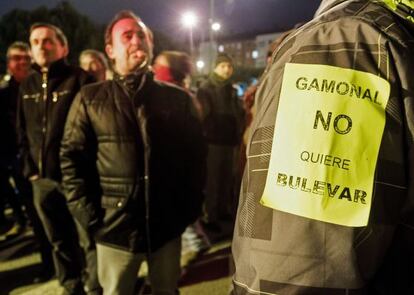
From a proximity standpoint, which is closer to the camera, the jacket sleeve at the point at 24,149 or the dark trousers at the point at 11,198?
the jacket sleeve at the point at 24,149

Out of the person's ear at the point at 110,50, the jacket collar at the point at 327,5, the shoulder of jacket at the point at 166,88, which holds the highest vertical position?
the person's ear at the point at 110,50

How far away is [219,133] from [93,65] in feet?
6.42

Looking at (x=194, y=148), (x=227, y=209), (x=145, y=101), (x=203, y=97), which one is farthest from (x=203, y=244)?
(x=145, y=101)

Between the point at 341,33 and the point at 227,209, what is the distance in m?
4.89

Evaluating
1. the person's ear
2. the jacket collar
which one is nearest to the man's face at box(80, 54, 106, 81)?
the person's ear

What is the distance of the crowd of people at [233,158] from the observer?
2.62 feet

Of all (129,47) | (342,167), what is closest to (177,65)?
(129,47)

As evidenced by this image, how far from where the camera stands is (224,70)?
536 centimetres

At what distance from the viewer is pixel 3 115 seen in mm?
4738

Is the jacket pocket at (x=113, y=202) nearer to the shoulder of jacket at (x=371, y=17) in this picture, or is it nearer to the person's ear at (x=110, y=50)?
the person's ear at (x=110, y=50)

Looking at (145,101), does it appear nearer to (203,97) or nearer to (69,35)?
(203,97)

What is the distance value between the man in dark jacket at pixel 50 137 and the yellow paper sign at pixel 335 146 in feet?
9.13

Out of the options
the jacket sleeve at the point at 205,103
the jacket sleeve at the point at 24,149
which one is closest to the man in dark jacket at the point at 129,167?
the jacket sleeve at the point at 24,149

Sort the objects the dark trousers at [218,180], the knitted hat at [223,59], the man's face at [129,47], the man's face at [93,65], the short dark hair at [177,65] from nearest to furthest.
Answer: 1. the man's face at [129,47]
2. the short dark hair at [177,65]
3. the man's face at [93,65]
4. the dark trousers at [218,180]
5. the knitted hat at [223,59]
